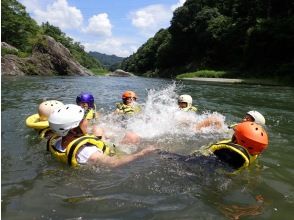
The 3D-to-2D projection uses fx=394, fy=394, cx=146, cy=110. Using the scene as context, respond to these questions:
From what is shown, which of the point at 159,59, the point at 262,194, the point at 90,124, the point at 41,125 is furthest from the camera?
the point at 159,59

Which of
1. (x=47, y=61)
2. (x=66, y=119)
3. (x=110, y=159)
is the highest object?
(x=66, y=119)

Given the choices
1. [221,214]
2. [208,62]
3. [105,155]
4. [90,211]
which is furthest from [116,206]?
[208,62]

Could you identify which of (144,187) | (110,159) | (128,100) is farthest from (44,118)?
(144,187)

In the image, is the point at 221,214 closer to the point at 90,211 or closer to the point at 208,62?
the point at 90,211

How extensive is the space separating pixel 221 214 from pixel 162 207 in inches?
30.1

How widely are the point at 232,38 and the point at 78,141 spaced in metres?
52.7

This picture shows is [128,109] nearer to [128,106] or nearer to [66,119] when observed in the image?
[128,106]

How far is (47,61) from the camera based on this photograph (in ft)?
153

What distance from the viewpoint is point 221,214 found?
508 centimetres

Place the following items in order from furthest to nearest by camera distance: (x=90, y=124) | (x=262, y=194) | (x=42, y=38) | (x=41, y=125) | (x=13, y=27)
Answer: (x=13, y=27), (x=42, y=38), (x=90, y=124), (x=41, y=125), (x=262, y=194)

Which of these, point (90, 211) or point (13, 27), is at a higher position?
point (13, 27)

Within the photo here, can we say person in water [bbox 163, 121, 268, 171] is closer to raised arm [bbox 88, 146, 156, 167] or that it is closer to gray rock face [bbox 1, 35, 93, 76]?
raised arm [bbox 88, 146, 156, 167]

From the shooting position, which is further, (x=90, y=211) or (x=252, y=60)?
(x=252, y=60)

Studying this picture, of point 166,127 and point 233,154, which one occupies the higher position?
point 233,154
